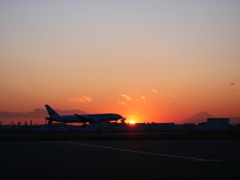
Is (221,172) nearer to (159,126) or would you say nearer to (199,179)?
(199,179)

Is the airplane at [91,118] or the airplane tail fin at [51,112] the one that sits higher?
the airplane tail fin at [51,112]

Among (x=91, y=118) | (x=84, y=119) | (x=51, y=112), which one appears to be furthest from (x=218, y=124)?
(x=51, y=112)

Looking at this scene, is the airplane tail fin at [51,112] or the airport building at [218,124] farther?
the airplane tail fin at [51,112]

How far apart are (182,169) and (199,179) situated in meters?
2.44

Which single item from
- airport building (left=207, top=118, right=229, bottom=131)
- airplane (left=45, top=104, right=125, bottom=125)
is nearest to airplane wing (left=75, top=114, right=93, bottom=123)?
airplane (left=45, top=104, right=125, bottom=125)

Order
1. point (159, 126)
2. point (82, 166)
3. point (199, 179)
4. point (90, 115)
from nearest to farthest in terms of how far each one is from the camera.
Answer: point (199, 179) < point (82, 166) < point (90, 115) < point (159, 126)

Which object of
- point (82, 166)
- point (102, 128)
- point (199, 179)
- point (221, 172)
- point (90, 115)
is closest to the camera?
point (199, 179)

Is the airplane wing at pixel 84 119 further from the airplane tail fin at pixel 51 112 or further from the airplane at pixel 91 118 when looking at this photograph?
the airplane tail fin at pixel 51 112

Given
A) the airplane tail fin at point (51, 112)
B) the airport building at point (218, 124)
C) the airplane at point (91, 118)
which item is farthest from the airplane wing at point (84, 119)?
the airport building at point (218, 124)

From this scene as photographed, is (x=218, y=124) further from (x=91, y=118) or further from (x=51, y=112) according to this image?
(x=51, y=112)

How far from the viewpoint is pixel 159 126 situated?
7244 inches

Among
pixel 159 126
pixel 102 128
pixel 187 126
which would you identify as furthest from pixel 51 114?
pixel 187 126

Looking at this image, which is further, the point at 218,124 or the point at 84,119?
the point at 218,124

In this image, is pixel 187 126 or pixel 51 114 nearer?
pixel 51 114
